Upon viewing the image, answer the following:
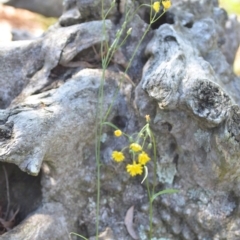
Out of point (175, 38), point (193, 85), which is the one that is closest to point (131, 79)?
point (175, 38)

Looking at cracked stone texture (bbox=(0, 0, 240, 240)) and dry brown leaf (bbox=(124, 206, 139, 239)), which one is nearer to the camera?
cracked stone texture (bbox=(0, 0, 240, 240))

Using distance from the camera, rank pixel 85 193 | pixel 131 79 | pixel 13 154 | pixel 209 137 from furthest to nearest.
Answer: pixel 131 79 < pixel 85 193 < pixel 209 137 < pixel 13 154

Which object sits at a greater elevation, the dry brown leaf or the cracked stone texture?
the cracked stone texture

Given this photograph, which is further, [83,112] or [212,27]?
[212,27]

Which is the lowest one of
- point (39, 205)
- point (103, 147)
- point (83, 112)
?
point (39, 205)

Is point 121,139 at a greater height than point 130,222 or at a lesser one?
greater

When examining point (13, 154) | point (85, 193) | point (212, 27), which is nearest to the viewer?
point (13, 154)

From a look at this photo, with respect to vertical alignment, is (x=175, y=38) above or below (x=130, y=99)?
above

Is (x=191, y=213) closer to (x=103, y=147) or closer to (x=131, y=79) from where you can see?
(x=103, y=147)
